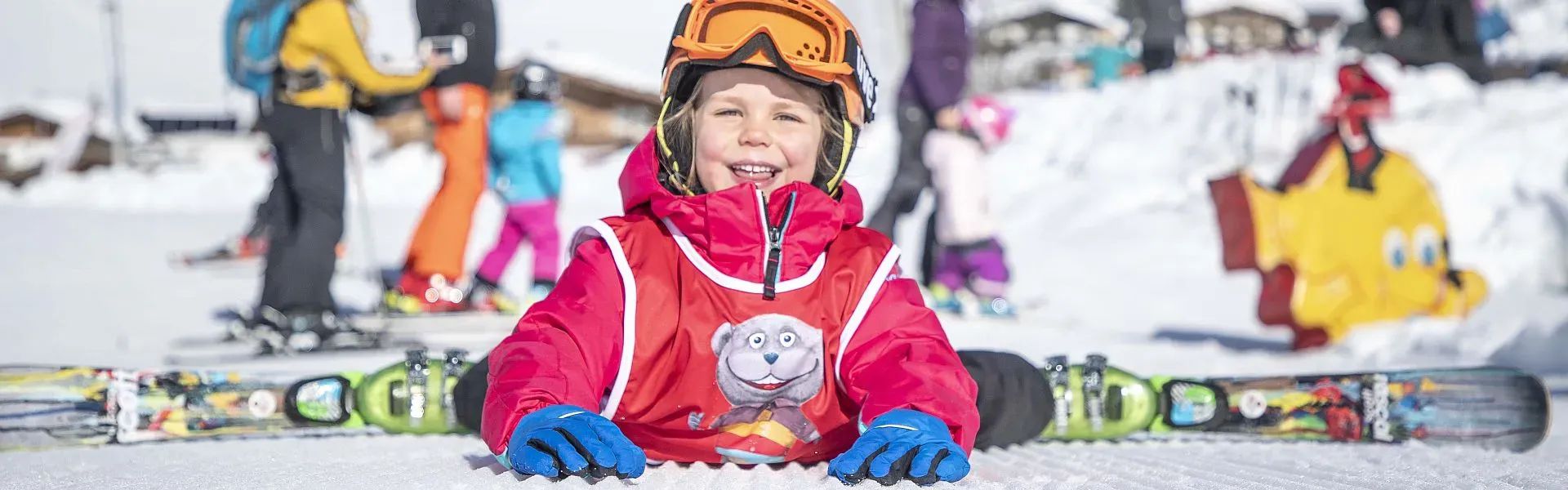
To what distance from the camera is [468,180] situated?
5.22 metres

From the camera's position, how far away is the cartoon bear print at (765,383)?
204cm

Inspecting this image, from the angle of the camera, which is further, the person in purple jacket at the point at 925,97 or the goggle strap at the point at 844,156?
the person in purple jacket at the point at 925,97

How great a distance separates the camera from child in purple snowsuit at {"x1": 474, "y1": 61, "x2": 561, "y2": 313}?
18.5 feet

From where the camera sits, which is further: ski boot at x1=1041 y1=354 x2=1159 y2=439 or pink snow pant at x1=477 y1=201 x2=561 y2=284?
pink snow pant at x1=477 y1=201 x2=561 y2=284

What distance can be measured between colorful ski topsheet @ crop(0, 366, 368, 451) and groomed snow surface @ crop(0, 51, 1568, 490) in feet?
0.16

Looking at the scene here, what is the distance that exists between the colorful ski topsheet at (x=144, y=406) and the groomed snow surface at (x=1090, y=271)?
0.05 meters

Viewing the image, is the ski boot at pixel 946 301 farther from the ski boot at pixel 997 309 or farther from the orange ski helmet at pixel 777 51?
the orange ski helmet at pixel 777 51

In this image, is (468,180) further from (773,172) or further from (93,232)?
(93,232)

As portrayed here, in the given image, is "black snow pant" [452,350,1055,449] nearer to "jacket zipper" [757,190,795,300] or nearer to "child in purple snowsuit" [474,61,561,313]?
"jacket zipper" [757,190,795,300]

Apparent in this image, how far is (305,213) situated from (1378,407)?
3.49 metres

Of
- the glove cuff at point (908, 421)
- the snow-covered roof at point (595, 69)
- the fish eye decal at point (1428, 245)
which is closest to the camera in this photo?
the glove cuff at point (908, 421)

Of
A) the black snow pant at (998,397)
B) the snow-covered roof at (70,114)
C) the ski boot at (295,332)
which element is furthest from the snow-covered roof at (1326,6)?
the black snow pant at (998,397)

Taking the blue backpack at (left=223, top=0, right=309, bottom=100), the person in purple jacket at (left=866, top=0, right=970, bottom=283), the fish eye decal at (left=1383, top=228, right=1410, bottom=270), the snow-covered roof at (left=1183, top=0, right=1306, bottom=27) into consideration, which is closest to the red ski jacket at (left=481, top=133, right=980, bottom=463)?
the blue backpack at (left=223, top=0, right=309, bottom=100)

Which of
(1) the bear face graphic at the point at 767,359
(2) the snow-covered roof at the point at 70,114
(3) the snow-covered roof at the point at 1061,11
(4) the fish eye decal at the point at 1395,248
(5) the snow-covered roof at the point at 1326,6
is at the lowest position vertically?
(1) the bear face graphic at the point at 767,359
